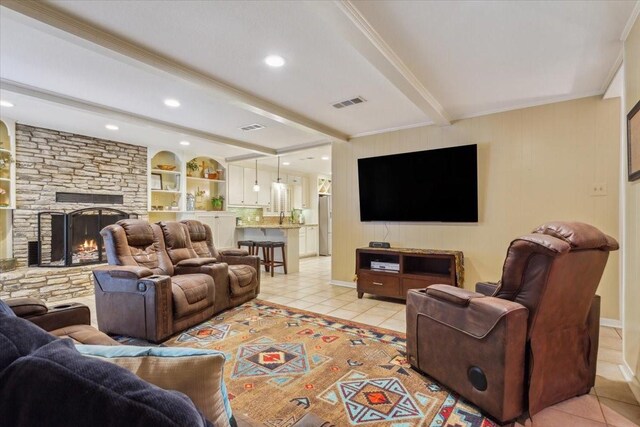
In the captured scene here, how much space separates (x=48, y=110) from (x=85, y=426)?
477 centimetres

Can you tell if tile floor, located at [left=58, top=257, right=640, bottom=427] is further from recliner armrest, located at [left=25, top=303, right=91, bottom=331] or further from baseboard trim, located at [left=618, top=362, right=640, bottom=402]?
recliner armrest, located at [left=25, top=303, right=91, bottom=331]

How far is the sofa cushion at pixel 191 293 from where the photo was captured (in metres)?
3.03

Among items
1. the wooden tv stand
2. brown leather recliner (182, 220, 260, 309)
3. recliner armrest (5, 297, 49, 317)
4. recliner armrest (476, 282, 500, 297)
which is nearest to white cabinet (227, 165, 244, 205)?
brown leather recliner (182, 220, 260, 309)

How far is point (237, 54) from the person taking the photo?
8.30 feet

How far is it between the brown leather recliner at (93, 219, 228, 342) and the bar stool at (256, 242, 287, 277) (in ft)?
8.02

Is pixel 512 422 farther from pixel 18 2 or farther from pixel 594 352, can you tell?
pixel 18 2

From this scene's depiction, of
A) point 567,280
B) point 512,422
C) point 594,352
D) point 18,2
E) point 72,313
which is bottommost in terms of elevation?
point 512,422

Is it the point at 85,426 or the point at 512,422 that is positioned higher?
the point at 85,426

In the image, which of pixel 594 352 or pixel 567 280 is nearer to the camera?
pixel 567 280

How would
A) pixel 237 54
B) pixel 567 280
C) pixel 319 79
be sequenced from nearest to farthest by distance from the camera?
pixel 567 280 → pixel 237 54 → pixel 319 79

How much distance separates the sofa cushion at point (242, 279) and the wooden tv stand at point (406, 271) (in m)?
1.45

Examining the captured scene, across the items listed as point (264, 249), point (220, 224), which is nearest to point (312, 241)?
point (264, 249)

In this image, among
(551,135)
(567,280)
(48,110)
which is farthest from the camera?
(48,110)

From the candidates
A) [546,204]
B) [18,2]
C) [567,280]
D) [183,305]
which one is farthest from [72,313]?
[546,204]
